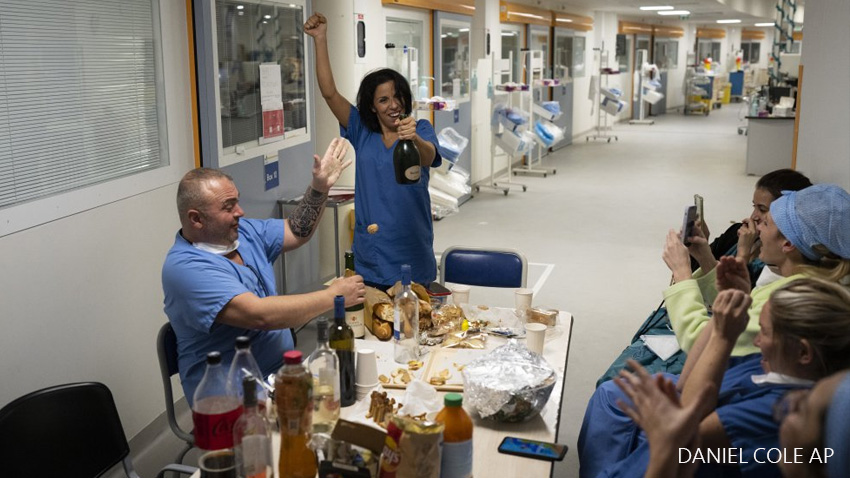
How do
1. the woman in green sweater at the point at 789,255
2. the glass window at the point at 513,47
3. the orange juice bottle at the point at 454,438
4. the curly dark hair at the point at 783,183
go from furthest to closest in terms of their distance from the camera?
the glass window at the point at 513,47 → the curly dark hair at the point at 783,183 → the woman in green sweater at the point at 789,255 → the orange juice bottle at the point at 454,438

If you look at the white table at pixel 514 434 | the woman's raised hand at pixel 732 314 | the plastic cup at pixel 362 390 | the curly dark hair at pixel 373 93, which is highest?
the curly dark hair at pixel 373 93

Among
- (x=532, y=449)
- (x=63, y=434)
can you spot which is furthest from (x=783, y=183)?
(x=63, y=434)

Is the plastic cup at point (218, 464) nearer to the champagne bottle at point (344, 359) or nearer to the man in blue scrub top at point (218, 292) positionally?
the champagne bottle at point (344, 359)

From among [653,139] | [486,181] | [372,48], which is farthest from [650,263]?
[653,139]

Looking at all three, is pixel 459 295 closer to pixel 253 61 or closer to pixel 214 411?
pixel 214 411

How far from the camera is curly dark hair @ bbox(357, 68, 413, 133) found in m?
3.39

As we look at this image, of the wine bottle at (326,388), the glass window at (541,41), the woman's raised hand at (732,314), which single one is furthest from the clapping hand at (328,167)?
the glass window at (541,41)

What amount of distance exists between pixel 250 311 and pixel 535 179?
924 cm

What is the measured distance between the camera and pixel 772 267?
2.57m

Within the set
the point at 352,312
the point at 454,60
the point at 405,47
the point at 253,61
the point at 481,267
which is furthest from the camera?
the point at 454,60

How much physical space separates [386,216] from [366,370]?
128cm

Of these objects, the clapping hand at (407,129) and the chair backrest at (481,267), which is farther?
the chair backrest at (481,267)

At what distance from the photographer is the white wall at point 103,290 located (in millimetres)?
2703

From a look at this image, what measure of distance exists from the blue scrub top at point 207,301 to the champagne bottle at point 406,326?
1.50ft
